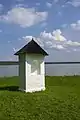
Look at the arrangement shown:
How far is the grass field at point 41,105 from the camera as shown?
11914mm

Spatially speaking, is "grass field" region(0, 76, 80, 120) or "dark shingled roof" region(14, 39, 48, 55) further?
"dark shingled roof" region(14, 39, 48, 55)

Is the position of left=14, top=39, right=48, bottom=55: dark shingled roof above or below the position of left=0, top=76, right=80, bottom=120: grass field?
above

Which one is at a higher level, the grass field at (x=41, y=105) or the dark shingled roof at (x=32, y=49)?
the dark shingled roof at (x=32, y=49)

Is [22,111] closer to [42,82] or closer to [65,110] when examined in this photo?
[65,110]

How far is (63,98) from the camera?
15312 mm

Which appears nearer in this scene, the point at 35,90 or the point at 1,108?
the point at 1,108

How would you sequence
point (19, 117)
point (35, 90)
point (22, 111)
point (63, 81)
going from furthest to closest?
point (63, 81), point (35, 90), point (22, 111), point (19, 117)

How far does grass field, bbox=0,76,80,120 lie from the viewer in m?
11.9

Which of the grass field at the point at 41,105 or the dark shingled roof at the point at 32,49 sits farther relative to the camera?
the dark shingled roof at the point at 32,49

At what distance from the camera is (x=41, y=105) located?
1361 cm

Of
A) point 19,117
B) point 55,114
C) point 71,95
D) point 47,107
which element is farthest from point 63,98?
point 19,117

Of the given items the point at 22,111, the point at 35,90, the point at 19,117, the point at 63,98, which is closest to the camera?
the point at 19,117

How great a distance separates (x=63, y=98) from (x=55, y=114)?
3.22 meters

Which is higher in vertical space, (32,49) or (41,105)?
(32,49)
